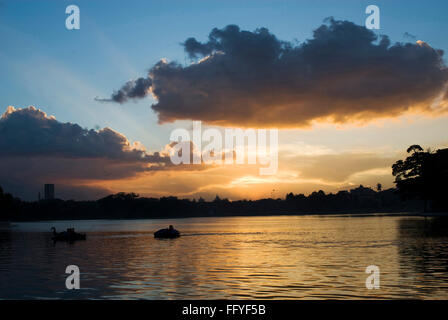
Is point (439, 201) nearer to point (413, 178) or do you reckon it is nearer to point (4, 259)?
point (413, 178)

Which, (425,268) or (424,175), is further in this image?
(424,175)

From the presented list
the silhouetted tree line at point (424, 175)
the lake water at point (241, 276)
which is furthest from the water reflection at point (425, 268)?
the silhouetted tree line at point (424, 175)

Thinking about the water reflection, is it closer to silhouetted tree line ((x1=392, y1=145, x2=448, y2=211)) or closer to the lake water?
the lake water

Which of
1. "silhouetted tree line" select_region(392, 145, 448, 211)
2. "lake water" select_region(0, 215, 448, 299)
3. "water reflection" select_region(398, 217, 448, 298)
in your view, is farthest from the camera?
"silhouetted tree line" select_region(392, 145, 448, 211)

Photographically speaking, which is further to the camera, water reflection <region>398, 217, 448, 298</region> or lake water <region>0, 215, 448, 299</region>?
lake water <region>0, 215, 448, 299</region>

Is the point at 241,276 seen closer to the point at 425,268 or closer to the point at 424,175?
the point at 425,268

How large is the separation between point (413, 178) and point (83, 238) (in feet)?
404

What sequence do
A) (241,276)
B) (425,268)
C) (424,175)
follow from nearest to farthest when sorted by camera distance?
(241,276)
(425,268)
(424,175)

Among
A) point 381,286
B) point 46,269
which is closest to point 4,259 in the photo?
point 46,269

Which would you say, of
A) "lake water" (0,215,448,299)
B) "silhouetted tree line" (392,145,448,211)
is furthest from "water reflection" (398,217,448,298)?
"silhouetted tree line" (392,145,448,211)

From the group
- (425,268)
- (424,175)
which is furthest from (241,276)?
(424,175)

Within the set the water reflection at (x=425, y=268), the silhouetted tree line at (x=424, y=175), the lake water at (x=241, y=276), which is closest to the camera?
the water reflection at (x=425, y=268)

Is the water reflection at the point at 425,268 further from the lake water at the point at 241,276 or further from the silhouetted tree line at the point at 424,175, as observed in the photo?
the silhouetted tree line at the point at 424,175

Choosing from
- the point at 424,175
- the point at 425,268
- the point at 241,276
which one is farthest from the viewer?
the point at 424,175
